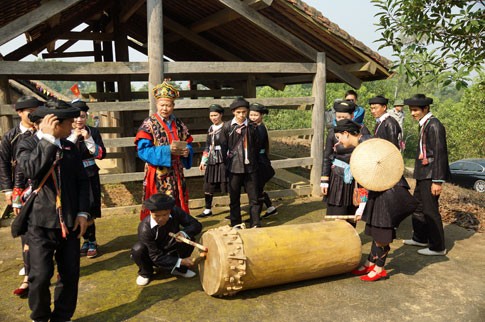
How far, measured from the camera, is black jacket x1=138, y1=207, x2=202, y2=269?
13.4 ft

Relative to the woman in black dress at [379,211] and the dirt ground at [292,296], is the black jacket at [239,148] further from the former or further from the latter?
the dirt ground at [292,296]

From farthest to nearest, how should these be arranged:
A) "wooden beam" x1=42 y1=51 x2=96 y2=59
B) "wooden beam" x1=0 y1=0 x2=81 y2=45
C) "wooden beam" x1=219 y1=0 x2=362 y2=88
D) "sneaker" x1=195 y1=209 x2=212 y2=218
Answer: "wooden beam" x1=42 y1=51 x2=96 y2=59 < "sneaker" x1=195 y1=209 x2=212 y2=218 < "wooden beam" x1=219 y1=0 x2=362 y2=88 < "wooden beam" x1=0 y1=0 x2=81 y2=45

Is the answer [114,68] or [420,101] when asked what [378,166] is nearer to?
[420,101]

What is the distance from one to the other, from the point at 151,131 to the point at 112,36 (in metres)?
7.08

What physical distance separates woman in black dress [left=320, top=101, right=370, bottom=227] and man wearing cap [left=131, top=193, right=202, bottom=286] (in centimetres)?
179

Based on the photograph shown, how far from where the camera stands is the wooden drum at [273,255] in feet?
12.3

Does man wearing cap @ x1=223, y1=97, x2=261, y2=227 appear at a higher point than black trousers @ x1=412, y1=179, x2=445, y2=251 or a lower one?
higher

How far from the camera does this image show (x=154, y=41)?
6500 millimetres

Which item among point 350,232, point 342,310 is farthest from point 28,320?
point 350,232

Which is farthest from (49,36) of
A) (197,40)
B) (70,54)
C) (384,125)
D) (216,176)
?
(384,125)

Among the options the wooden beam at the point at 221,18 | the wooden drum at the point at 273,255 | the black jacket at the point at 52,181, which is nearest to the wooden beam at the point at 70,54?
the wooden beam at the point at 221,18

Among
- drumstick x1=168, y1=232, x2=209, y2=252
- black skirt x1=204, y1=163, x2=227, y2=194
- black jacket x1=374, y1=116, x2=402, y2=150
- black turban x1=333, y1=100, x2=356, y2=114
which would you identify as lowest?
drumstick x1=168, y1=232, x2=209, y2=252

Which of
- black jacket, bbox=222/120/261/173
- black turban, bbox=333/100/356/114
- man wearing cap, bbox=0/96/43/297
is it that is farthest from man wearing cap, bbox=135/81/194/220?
black turban, bbox=333/100/356/114

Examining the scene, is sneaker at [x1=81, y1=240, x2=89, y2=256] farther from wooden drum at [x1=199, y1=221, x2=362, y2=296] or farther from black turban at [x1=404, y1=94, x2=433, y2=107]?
black turban at [x1=404, y1=94, x2=433, y2=107]
